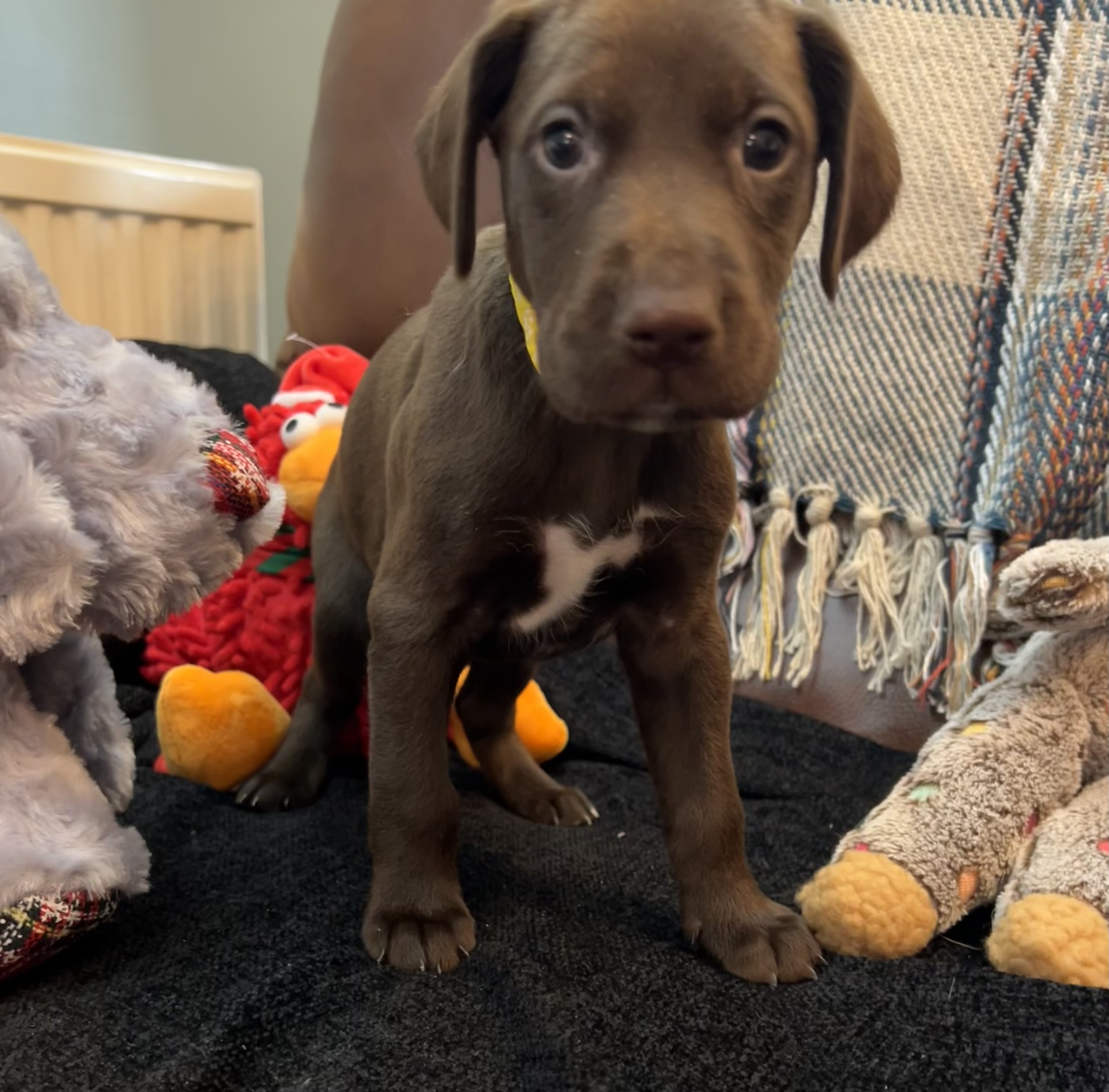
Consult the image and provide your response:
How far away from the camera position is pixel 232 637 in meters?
1.91

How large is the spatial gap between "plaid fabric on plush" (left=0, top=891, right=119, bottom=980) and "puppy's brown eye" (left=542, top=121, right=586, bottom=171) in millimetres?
863

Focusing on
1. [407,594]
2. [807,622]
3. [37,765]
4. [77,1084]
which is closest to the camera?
[77,1084]

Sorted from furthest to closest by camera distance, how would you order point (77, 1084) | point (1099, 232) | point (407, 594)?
point (1099, 232)
point (407, 594)
point (77, 1084)

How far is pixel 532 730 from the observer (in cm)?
182

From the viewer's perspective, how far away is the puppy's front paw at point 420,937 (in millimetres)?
1208

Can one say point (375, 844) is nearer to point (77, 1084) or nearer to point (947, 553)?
point (77, 1084)

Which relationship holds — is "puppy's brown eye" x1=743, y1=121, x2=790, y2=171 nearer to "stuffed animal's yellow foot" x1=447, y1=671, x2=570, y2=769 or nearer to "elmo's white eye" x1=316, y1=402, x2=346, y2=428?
"stuffed animal's yellow foot" x1=447, y1=671, x2=570, y2=769

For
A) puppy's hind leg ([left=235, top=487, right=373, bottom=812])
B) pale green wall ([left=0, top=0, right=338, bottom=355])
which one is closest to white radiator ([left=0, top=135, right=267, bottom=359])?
pale green wall ([left=0, top=0, right=338, bottom=355])

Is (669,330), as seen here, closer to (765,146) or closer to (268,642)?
(765,146)

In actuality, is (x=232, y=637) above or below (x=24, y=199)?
below

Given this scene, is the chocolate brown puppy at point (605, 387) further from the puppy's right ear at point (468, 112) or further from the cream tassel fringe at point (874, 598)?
the cream tassel fringe at point (874, 598)

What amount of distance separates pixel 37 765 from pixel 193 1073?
37 centimetres

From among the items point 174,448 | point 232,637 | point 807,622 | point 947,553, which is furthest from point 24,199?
point 947,553

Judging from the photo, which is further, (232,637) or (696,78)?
(232,637)
